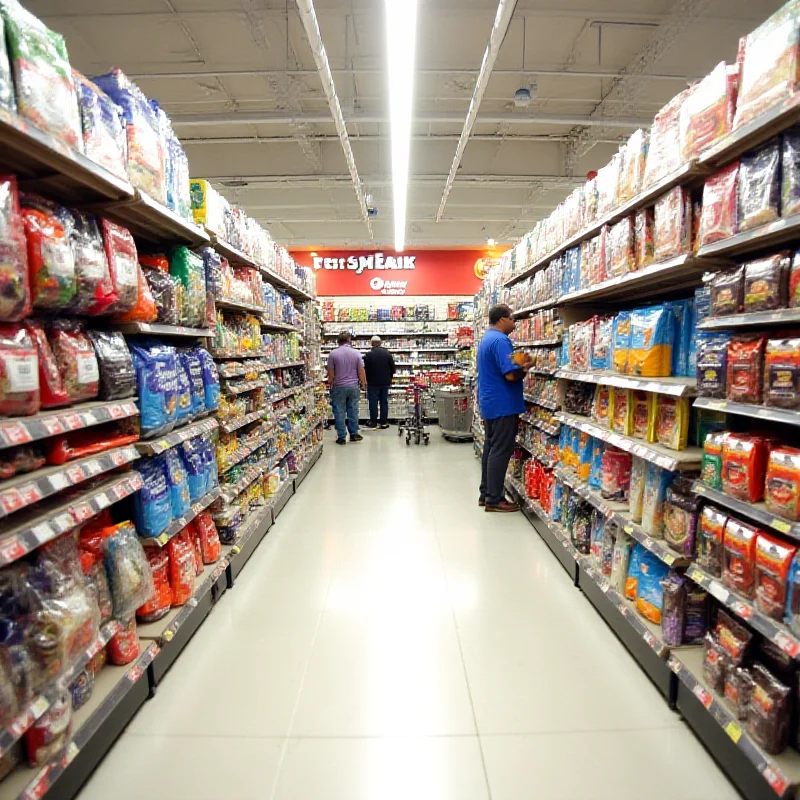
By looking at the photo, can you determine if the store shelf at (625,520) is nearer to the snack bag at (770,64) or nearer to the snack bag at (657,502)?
the snack bag at (657,502)

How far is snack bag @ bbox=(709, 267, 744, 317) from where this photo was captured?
1.81 metres

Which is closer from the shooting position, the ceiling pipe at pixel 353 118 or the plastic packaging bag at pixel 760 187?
the plastic packaging bag at pixel 760 187

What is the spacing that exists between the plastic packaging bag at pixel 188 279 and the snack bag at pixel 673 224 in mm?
2466

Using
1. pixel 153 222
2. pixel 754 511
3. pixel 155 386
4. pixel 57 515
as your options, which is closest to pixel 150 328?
pixel 155 386

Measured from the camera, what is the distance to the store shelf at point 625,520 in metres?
2.16

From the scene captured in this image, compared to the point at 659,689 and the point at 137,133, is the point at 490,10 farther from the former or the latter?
the point at 659,689

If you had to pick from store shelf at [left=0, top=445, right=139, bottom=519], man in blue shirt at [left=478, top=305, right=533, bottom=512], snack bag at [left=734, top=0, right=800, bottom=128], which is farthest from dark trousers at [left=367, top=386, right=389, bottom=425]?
snack bag at [left=734, top=0, right=800, bottom=128]

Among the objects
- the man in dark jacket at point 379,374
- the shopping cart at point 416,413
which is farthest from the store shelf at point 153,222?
the man in dark jacket at point 379,374

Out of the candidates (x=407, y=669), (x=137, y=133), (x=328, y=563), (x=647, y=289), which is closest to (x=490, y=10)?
(x=647, y=289)

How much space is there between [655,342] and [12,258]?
2582 mm

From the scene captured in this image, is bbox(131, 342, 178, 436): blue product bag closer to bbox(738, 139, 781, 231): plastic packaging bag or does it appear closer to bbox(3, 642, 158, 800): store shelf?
bbox(3, 642, 158, 800): store shelf

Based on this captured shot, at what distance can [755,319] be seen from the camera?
1.69 meters

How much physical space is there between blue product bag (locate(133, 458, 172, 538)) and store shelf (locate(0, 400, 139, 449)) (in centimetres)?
31

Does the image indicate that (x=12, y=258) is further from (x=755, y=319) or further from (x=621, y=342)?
(x=621, y=342)
